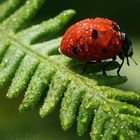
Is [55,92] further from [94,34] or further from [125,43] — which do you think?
[125,43]

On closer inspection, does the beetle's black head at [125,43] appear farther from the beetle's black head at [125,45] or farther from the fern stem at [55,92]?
the fern stem at [55,92]

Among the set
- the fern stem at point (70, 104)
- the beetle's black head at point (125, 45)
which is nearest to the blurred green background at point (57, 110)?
the beetle's black head at point (125, 45)

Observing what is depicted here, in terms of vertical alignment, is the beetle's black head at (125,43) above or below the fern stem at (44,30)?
below

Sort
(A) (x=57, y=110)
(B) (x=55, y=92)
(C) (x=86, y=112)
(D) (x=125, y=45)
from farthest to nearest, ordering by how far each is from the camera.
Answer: (A) (x=57, y=110) → (D) (x=125, y=45) → (B) (x=55, y=92) → (C) (x=86, y=112)

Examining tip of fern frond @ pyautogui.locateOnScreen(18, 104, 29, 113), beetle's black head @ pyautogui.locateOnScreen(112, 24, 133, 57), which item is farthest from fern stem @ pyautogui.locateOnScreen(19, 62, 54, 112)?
beetle's black head @ pyautogui.locateOnScreen(112, 24, 133, 57)

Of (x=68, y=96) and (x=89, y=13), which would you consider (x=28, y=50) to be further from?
(x=89, y=13)

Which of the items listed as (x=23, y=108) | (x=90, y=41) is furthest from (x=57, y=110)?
(x=23, y=108)
